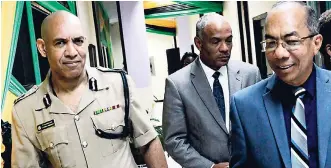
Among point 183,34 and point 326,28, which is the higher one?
point 183,34

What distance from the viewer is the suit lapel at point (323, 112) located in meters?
1.14

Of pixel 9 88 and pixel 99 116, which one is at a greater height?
pixel 9 88

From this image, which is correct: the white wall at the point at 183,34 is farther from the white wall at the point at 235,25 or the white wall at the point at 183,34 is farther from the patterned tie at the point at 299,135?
the patterned tie at the point at 299,135

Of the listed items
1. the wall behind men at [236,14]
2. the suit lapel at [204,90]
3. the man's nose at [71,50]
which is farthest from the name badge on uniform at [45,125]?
the wall behind men at [236,14]

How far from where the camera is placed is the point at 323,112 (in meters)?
1.18

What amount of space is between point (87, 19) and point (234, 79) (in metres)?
3.54

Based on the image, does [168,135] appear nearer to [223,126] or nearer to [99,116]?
[223,126]

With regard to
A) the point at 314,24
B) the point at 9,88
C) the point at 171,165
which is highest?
the point at 314,24

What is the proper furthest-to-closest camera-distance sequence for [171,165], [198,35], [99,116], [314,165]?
1. [171,165]
2. [198,35]
3. [99,116]
4. [314,165]

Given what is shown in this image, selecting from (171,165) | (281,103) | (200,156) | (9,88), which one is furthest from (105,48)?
(281,103)

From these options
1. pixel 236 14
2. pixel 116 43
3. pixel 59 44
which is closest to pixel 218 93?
pixel 59 44

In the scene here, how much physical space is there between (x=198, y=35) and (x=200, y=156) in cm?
68

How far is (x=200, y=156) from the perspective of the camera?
6.40 feet

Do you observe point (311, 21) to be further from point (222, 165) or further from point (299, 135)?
point (222, 165)
